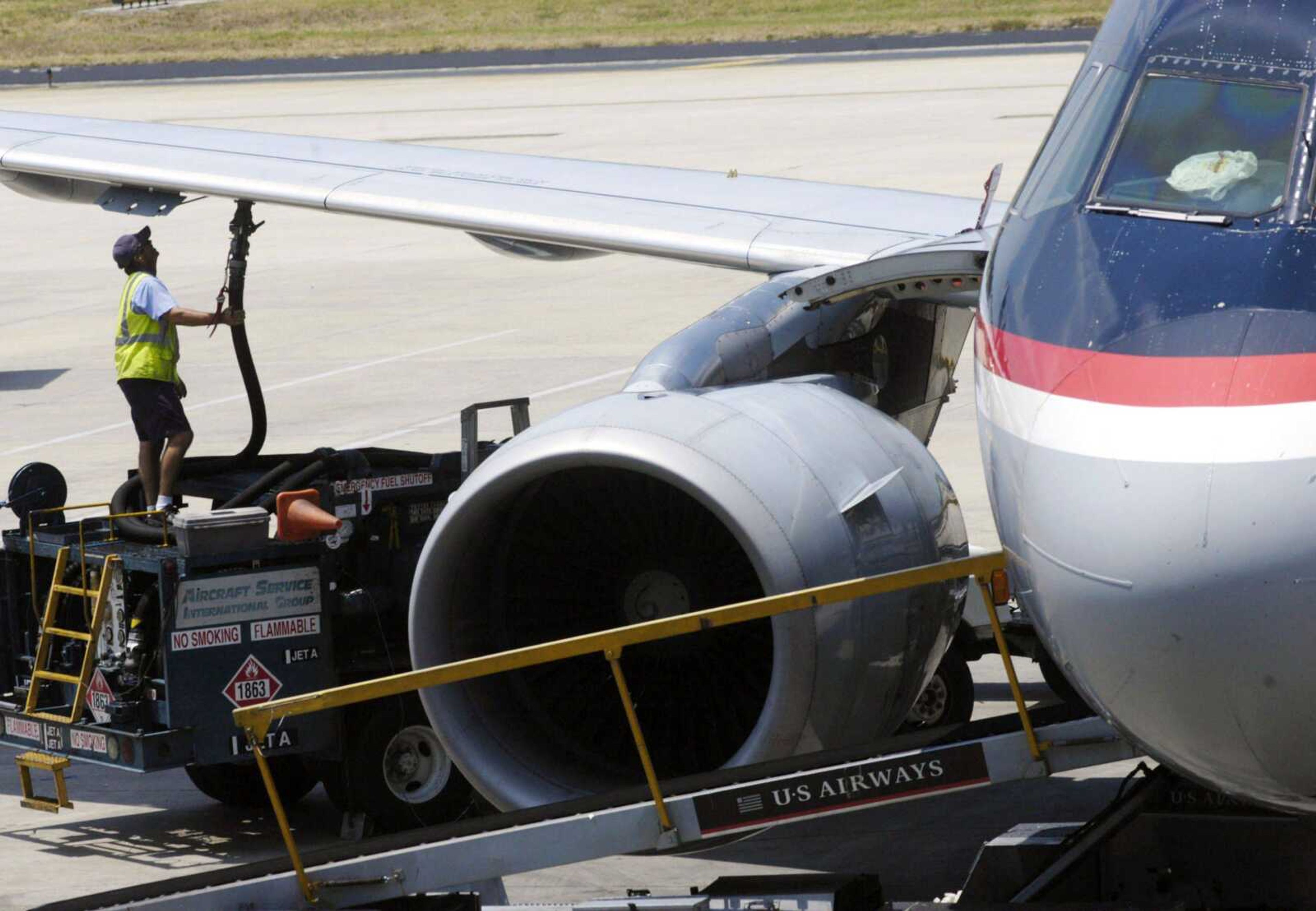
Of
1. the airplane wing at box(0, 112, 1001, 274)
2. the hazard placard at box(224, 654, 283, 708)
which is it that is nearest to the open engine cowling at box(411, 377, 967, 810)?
the hazard placard at box(224, 654, 283, 708)

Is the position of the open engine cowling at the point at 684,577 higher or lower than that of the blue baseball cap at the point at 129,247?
lower

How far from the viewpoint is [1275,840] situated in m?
7.65

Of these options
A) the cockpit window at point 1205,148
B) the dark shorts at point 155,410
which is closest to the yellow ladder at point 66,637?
the dark shorts at point 155,410

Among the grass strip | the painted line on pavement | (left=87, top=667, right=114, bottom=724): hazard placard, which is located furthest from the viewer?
the grass strip

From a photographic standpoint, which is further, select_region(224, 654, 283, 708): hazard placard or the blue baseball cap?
the blue baseball cap

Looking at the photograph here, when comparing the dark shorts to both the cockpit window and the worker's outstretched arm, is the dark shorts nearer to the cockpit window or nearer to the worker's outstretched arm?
the worker's outstretched arm

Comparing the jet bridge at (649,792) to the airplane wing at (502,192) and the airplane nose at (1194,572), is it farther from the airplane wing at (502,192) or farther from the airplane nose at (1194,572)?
the airplane wing at (502,192)

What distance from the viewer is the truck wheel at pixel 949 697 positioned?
10.9 metres

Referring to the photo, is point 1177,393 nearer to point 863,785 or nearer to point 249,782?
point 863,785

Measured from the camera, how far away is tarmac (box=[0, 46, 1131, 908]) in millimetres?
10172

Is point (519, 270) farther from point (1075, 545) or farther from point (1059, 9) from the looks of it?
point (1059, 9)

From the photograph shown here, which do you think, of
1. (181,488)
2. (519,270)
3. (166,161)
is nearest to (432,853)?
(181,488)

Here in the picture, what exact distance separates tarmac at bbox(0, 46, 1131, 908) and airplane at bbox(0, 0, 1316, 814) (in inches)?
54.1

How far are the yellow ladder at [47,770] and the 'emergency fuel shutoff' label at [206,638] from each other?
31.4 inches
